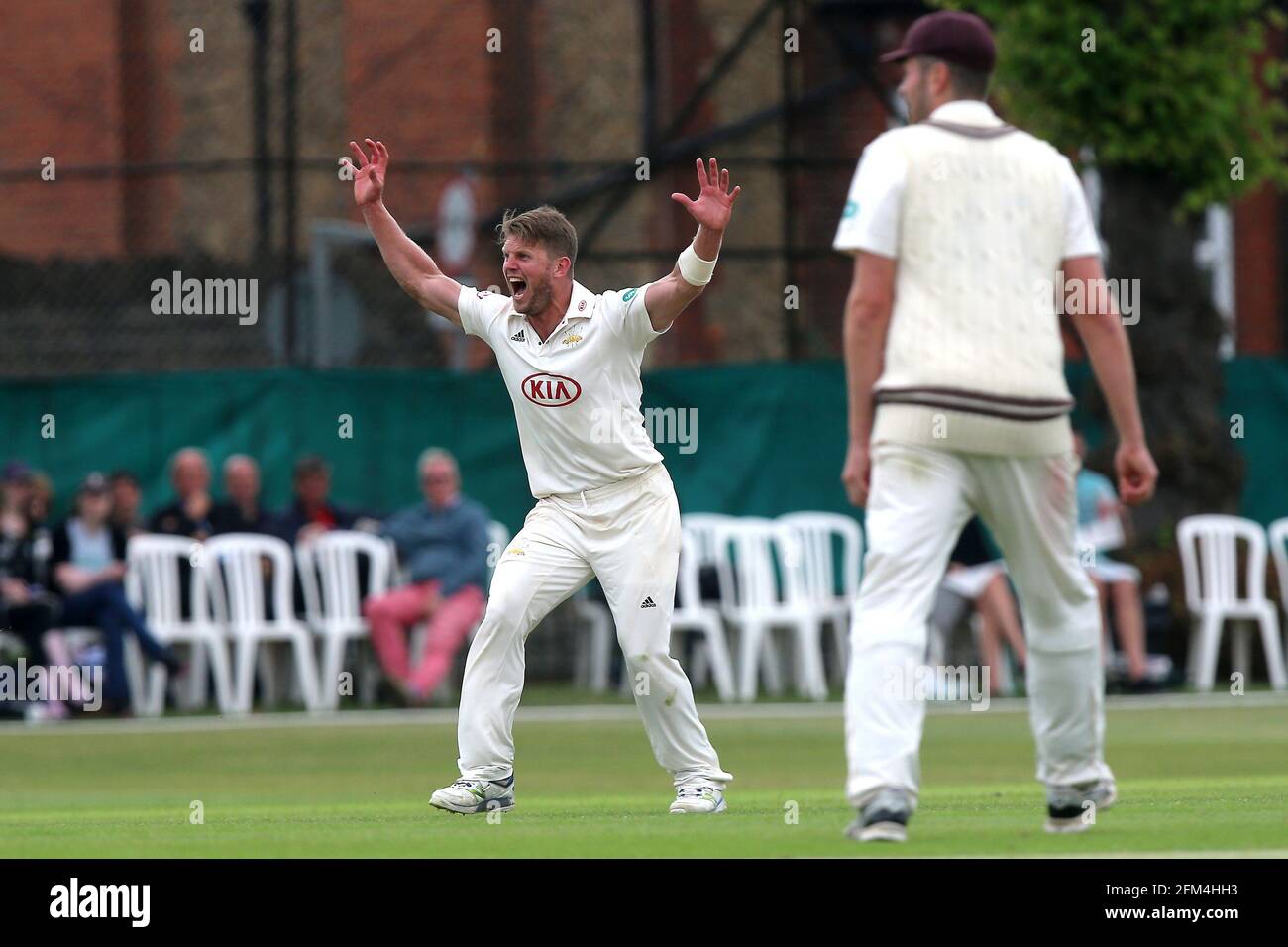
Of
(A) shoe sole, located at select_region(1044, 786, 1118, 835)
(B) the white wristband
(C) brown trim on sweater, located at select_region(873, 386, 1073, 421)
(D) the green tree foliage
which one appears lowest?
(A) shoe sole, located at select_region(1044, 786, 1118, 835)

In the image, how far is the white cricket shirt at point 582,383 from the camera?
883 cm

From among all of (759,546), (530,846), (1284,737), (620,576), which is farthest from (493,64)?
(530,846)

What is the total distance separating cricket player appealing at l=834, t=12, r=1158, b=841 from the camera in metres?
6.81

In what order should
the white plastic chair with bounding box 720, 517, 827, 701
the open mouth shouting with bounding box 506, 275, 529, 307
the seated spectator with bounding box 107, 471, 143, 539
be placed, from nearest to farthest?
1. the open mouth shouting with bounding box 506, 275, 529, 307
2. the seated spectator with bounding box 107, 471, 143, 539
3. the white plastic chair with bounding box 720, 517, 827, 701

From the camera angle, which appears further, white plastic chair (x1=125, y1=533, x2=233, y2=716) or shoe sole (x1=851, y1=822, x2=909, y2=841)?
white plastic chair (x1=125, y1=533, x2=233, y2=716)

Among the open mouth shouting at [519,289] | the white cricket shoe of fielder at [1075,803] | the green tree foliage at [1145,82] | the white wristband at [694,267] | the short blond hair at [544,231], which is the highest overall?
the green tree foliage at [1145,82]

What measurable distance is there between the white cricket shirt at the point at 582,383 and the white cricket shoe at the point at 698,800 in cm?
113

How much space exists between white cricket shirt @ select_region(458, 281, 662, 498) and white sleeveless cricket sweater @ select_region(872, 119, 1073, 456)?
2022mm

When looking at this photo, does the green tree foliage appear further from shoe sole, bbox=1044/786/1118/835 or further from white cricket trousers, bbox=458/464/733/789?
shoe sole, bbox=1044/786/1118/835

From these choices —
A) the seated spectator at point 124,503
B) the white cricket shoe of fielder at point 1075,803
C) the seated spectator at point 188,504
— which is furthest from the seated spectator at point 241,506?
the white cricket shoe of fielder at point 1075,803

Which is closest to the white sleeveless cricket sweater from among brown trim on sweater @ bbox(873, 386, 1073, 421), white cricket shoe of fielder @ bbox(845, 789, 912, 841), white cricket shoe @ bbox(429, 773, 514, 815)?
brown trim on sweater @ bbox(873, 386, 1073, 421)

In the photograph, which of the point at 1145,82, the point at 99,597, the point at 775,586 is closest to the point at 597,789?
the point at 99,597

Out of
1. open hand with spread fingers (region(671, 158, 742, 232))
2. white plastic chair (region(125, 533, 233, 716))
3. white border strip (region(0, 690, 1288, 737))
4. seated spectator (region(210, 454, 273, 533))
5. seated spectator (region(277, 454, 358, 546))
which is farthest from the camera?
seated spectator (region(277, 454, 358, 546))

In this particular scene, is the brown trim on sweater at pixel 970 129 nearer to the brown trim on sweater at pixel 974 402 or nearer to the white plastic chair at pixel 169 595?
the brown trim on sweater at pixel 974 402
